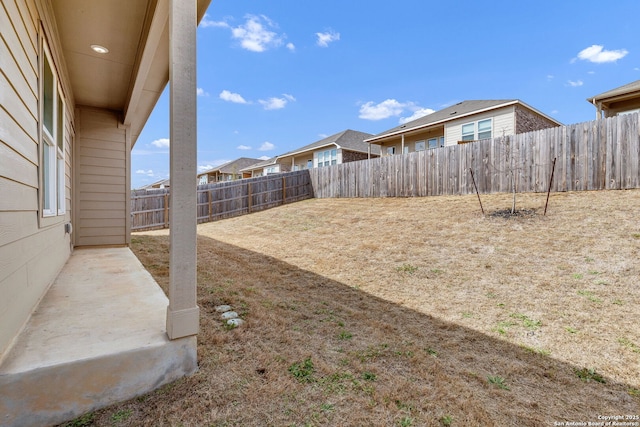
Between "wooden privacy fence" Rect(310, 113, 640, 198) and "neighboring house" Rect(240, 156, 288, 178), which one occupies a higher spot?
"neighboring house" Rect(240, 156, 288, 178)

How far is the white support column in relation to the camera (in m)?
1.91

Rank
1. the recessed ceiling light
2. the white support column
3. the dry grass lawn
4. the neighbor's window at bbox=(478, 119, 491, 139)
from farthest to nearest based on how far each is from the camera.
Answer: the neighbor's window at bbox=(478, 119, 491, 139) → the recessed ceiling light → the white support column → the dry grass lawn

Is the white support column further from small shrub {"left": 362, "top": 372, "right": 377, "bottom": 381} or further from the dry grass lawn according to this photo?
small shrub {"left": 362, "top": 372, "right": 377, "bottom": 381}

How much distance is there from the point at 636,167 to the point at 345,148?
1454 cm

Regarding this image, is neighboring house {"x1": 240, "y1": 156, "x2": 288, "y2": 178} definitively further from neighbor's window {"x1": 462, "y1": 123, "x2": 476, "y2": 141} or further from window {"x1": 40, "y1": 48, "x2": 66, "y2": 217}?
window {"x1": 40, "y1": 48, "x2": 66, "y2": 217}

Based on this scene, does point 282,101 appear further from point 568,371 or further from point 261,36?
point 568,371

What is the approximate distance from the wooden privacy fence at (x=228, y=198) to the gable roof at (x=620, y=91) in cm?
1191

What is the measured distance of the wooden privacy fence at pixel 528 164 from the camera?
6.38 meters

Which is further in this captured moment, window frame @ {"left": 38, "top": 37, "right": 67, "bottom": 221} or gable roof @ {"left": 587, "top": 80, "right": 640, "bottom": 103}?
gable roof @ {"left": 587, "top": 80, "right": 640, "bottom": 103}

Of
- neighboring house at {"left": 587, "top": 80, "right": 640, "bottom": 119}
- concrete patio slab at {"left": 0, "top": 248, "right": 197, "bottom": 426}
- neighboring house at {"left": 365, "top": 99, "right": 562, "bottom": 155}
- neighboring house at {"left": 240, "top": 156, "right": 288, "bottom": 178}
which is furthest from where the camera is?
neighboring house at {"left": 240, "top": 156, "right": 288, "bottom": 178}

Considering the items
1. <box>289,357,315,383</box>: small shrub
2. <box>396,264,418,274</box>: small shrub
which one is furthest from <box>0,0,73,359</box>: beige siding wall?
<box>396,264,418,274</box>: small shrub

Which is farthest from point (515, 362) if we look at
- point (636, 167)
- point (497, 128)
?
point (497, 128)

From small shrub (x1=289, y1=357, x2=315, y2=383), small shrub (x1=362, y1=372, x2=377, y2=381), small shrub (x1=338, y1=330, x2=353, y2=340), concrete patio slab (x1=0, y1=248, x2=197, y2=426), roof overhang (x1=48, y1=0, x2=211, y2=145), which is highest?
roof overhang (x1=48, y1=0, x2=211, y2=145)

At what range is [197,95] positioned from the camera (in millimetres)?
1999
